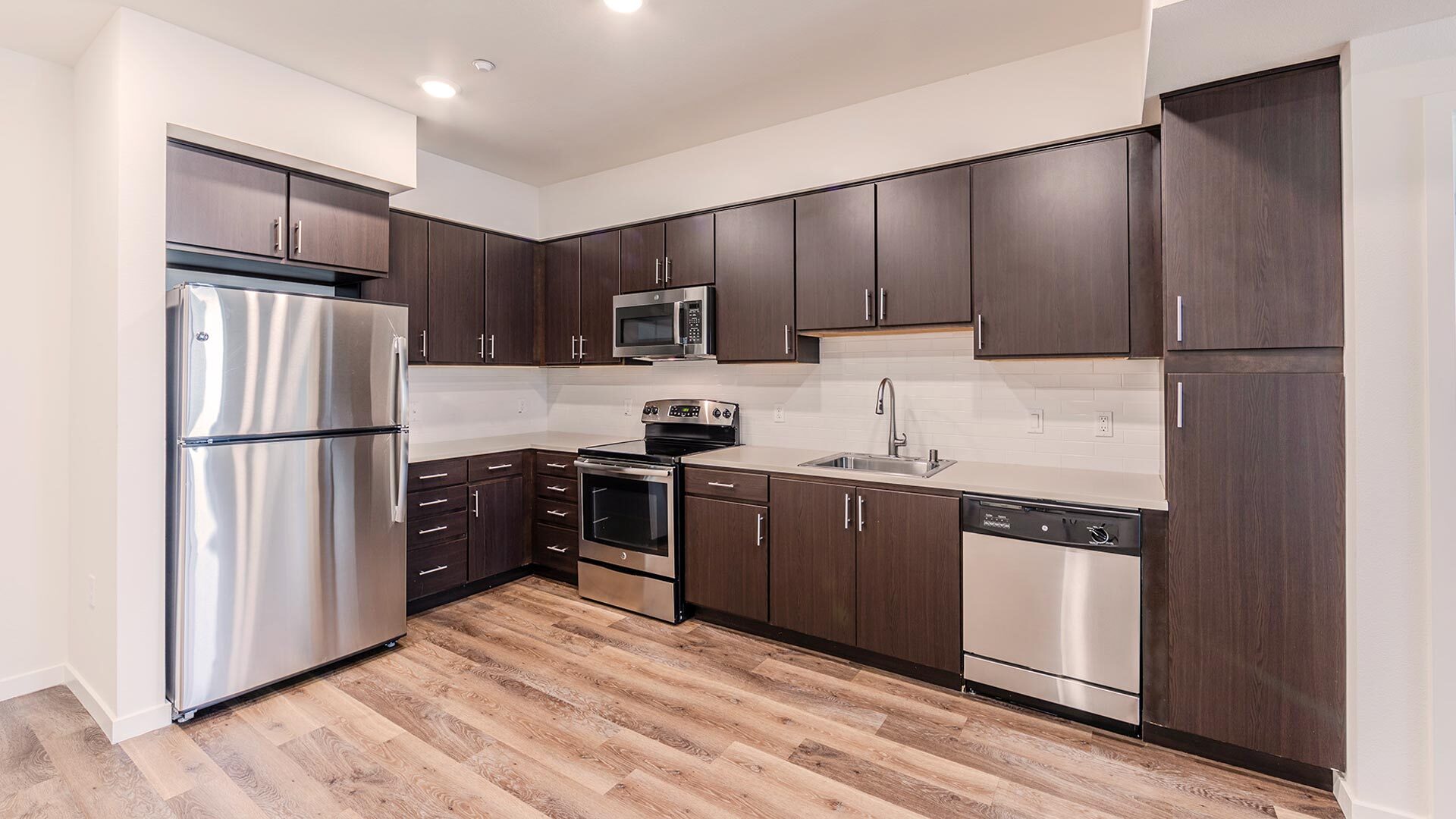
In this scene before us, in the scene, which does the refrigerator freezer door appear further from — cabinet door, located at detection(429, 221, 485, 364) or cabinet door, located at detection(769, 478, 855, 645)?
cabinet door, located at detection(769, 478, 855, 645)

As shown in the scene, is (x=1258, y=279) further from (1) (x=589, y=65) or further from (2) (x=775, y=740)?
(1) (x=589, y=65)

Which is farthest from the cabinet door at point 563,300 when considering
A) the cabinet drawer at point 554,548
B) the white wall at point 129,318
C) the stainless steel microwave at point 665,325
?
the white wall at point 129,318

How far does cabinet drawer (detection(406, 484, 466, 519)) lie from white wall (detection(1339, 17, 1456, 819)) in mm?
3913

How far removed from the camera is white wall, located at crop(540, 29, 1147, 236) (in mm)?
2721

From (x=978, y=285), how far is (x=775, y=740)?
6.70 feet

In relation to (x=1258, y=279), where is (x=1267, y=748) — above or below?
below

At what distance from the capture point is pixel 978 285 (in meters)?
2.86

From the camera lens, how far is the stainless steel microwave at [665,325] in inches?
146

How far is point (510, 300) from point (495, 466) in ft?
3.84

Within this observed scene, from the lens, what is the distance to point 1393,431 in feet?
6.19

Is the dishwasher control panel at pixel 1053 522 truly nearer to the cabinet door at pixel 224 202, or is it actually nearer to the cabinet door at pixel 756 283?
the cabinet door at pixel 756 283

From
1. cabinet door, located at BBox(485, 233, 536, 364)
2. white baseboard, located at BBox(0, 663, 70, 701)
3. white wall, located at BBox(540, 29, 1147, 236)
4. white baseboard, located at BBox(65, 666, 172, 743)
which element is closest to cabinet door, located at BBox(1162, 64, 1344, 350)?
white wall, located at BBox(540, 29, 1147, 236)

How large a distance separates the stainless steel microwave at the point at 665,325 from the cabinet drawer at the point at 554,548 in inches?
46.3

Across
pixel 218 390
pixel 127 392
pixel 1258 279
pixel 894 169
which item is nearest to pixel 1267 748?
pixel 1258 279
